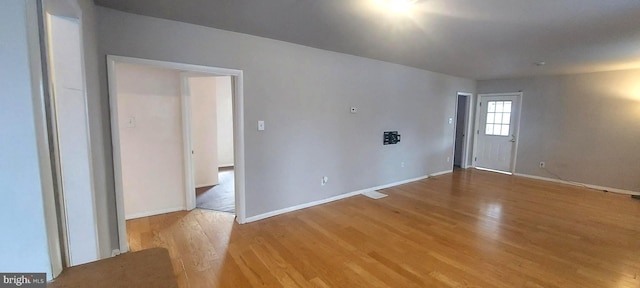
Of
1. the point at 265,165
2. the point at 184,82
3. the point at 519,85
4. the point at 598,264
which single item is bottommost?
the point at 598,264

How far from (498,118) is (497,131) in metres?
0.32

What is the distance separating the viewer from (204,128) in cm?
463

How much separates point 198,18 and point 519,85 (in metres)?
6.77

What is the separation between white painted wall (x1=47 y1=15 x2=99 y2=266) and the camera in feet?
5.23

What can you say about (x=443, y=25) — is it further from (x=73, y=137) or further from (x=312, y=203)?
(x=73, y=137)

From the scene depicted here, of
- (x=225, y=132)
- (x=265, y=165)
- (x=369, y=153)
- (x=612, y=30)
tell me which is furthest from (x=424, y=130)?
(x=225, y=132)

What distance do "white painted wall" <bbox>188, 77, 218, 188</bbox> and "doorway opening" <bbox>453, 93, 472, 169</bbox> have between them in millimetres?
5762

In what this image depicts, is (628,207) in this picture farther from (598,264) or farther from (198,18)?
(198,18)

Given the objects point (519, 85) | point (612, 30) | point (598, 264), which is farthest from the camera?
point (519, 85)

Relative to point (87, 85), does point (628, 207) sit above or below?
below

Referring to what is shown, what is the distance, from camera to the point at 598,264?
248 centimetres

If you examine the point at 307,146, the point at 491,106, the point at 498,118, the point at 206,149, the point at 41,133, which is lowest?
the point at 206,149

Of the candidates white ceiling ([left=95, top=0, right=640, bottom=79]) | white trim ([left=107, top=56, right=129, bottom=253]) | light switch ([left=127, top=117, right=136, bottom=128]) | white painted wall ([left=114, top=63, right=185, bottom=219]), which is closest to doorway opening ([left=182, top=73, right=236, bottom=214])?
white painted wall ([left=114, top=63, right=185, bottom=219])

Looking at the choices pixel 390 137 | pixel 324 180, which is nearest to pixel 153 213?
pixel 324 180
